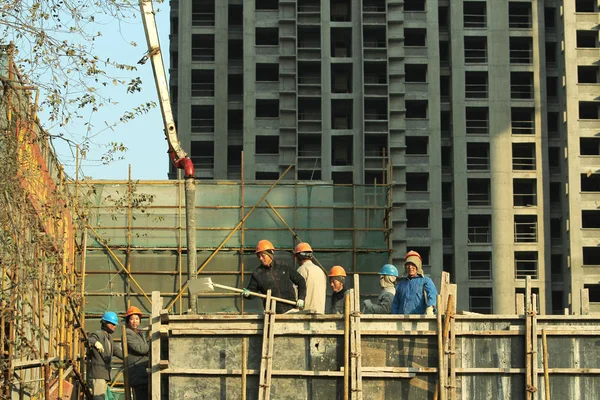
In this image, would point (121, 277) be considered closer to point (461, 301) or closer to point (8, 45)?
point (8, 45)

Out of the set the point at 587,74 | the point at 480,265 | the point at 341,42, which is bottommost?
the point at 480,265

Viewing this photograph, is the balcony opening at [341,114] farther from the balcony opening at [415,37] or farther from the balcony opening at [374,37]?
the balcony opening at [415,37]

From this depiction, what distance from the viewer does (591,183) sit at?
79312 mm

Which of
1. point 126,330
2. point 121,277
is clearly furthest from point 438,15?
point 126,330

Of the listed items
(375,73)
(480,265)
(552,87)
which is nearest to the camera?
(480,265)

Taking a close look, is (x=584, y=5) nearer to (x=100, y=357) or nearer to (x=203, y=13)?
(x=203, y=13)

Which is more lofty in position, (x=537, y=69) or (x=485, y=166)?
(x=537, y=69)

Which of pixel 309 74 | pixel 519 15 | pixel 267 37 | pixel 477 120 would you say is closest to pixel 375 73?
pixel 309 74

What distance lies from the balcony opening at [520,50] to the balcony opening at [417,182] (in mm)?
10305

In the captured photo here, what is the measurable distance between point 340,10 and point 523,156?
50.8 feet

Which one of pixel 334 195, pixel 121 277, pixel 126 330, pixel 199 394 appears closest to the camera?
pixel 199 394

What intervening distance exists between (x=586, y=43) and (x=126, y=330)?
67590mm

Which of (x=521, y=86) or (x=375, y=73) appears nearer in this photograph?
(x=375, y=73)

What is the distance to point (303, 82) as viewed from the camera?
263 ft
